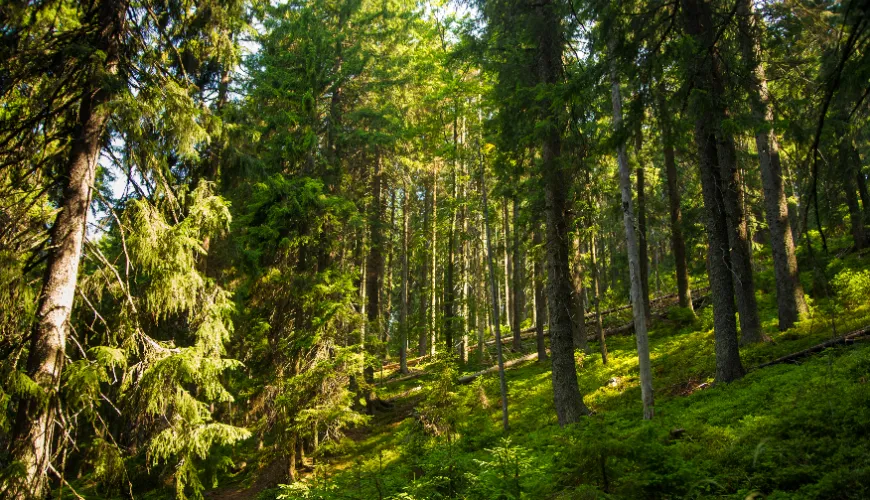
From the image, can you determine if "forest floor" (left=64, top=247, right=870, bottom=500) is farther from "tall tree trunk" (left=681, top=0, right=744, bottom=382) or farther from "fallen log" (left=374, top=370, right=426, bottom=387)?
"fallen log" (left=374, top=370, right=426, bottom=387)

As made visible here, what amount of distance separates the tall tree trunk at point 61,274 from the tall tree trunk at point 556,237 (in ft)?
24.8

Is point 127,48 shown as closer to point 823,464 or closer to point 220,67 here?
point 220,67

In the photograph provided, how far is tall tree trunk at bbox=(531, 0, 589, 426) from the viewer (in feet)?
33.6

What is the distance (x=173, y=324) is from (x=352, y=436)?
27.4ft

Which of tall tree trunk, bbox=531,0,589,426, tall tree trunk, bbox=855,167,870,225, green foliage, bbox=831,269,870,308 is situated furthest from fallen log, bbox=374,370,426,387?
tall tree trunk, bbox=855,167,870,225

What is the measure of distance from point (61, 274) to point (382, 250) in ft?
39.4

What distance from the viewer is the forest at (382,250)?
19.1 ft

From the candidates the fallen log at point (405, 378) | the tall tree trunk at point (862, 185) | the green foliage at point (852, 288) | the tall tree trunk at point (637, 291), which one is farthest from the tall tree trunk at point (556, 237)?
the fallen log at point (405, 378)

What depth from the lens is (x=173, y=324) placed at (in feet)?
34.4

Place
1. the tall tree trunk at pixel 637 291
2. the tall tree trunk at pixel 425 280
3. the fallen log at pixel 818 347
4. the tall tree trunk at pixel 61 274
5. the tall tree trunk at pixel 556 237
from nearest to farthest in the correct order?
the tall tree trunk at pixel 61 274 < the tall tree trunk at pixel 637 291 < the fallen log at pixel 818 347 < the tall tree trunk at pixel 556 237 < the tall tree trunk at pixel 425 280

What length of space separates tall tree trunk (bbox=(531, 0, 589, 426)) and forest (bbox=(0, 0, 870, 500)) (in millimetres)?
55

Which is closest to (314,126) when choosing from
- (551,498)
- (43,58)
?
(43,58)

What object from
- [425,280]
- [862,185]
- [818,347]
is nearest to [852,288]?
[818,347]

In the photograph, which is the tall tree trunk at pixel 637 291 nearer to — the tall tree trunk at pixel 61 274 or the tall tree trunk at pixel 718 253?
the tall tree trunk at pixel 718 253
